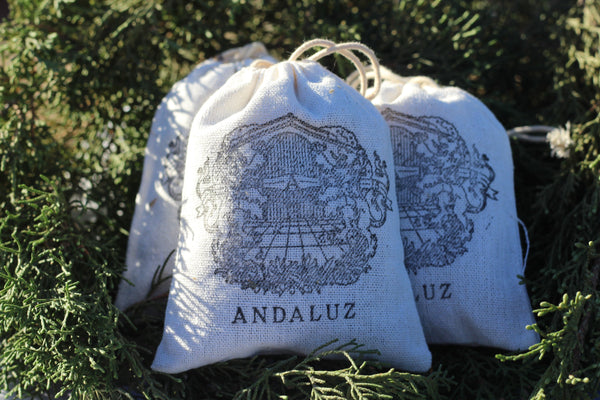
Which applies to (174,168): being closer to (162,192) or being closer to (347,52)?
(162,192)

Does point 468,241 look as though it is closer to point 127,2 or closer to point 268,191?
point 268,191

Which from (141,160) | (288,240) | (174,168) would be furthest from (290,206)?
(141,160)

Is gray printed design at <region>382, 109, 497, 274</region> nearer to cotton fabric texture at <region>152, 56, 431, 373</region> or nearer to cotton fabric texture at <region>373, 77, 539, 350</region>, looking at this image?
cotton fabric texture at <region>373, 77, 539, 350</region>

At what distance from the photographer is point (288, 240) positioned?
1168 mm

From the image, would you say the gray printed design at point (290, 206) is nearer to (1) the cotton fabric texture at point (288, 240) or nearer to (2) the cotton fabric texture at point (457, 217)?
(1) the cotton fabric texture at point (288, 240)

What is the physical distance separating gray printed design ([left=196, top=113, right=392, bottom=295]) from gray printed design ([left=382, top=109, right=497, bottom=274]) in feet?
0.50

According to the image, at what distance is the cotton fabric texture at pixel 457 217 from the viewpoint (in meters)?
1.28

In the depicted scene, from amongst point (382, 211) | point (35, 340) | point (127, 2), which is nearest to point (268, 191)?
point (382, 211)

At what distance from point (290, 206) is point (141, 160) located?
721 mm

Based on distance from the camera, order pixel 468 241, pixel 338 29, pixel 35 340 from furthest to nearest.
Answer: pixel 338 29, pixel 468 241, pixel 35 340

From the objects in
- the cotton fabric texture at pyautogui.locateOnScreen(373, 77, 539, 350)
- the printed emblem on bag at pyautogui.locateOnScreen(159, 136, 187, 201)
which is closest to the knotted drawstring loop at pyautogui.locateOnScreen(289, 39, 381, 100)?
the cotton fabric texture at pyautogui.locateOnScreen(373, 77, 539, 350)

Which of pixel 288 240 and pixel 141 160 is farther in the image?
pixel 141 160

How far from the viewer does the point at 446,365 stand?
53.8 inches

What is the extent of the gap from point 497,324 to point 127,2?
4.81ft
